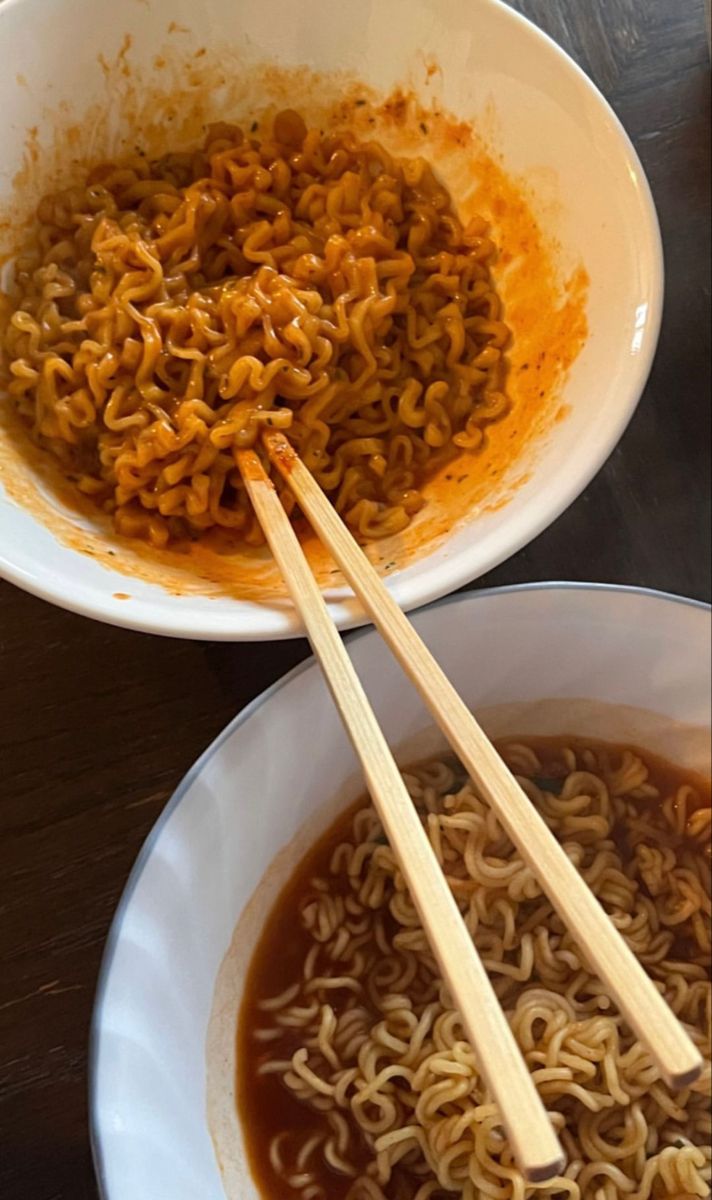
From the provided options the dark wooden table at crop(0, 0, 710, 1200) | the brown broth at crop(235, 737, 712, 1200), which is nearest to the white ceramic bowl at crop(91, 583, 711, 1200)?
the brown broth at crop(235, 737, 712, 1200)

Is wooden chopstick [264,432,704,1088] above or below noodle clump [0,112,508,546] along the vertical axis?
below

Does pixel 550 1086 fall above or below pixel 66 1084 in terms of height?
below

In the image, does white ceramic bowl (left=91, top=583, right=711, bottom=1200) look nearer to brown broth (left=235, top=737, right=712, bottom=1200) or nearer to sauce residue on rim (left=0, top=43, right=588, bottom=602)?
brown broth (left=235, top=737, right=712, bottom=1200)

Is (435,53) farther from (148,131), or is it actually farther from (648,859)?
(648,859)

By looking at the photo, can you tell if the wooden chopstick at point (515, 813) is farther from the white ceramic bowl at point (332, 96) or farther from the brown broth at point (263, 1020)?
the brown broth at point (263, 1020)

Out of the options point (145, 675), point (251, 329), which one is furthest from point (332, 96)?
point (145, 675)

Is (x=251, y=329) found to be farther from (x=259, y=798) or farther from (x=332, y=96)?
(x=259, y=798)

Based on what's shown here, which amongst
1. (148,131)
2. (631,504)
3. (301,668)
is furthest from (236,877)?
(148,131)
